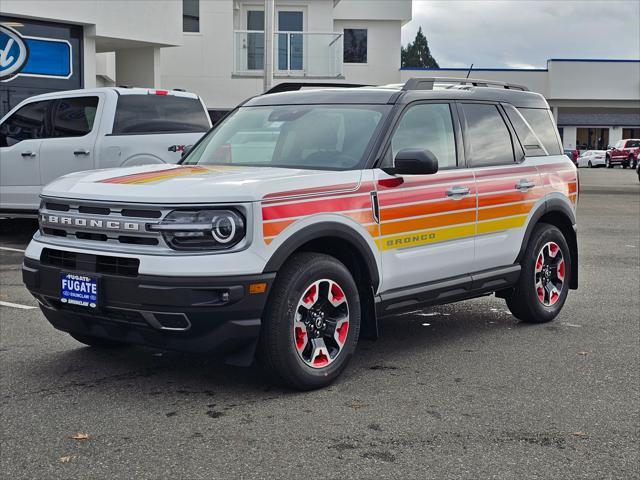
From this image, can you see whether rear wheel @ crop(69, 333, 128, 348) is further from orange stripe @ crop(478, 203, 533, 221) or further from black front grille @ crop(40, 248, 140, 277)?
orange stripe @ crop(478, 203, 533, 221)

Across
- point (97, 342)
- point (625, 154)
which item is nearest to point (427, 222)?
point (97, 342)

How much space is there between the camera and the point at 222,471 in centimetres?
423

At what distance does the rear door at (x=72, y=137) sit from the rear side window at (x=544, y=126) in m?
6.22

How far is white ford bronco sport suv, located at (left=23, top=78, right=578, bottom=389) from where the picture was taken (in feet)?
16.8

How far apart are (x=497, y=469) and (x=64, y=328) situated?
2.80 m

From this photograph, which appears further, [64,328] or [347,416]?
[64,328]

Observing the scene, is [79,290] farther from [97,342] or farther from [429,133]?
[429,133]

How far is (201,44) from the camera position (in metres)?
28.8

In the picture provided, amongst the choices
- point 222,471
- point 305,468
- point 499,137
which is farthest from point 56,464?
point 499,137

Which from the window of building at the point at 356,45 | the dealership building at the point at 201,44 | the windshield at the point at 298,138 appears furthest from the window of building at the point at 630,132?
the windshield at the point at 298,138

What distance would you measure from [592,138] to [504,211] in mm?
60899

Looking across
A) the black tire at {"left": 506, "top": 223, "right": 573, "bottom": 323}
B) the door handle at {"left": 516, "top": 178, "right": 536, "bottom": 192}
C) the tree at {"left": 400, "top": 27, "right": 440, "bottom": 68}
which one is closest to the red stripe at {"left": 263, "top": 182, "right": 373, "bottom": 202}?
the door handle at {"left": 516, "top": 178, "right": 536, "bottom": 192}

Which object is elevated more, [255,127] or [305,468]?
[255,127]

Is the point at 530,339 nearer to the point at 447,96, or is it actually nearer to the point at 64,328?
the point at 447,96
